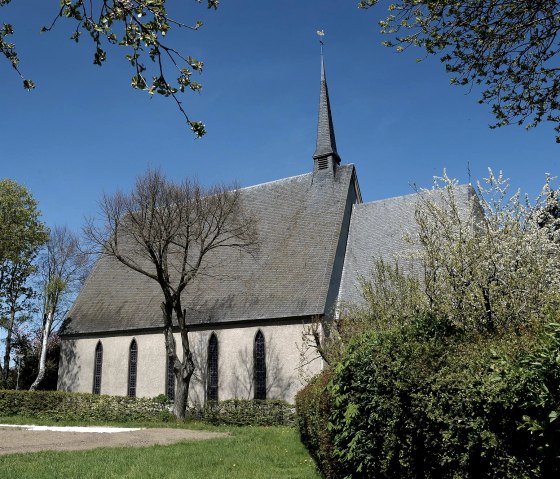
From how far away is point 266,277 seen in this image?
2469 cm

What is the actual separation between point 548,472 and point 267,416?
17384mm

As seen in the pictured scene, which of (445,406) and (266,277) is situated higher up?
(266,277)

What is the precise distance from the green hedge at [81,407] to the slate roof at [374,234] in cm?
993

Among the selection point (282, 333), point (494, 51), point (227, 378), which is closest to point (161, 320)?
point (227, 378)

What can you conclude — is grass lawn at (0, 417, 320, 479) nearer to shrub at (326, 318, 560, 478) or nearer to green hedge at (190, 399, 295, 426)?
shrub at (326, 318, 560, 478)

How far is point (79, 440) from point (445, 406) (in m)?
11.8

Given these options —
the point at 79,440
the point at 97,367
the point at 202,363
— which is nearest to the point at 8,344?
the point at 97,367

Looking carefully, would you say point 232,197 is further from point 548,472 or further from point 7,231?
point 548,472

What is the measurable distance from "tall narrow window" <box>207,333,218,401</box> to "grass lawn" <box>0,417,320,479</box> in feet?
37.2

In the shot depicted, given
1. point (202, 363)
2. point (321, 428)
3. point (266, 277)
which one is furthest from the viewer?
point (266, 277)

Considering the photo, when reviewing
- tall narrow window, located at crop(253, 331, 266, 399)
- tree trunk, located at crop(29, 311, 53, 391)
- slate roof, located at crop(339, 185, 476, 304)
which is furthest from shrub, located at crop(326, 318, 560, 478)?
tree trunk, located at crop(29, 311, 53, 391)

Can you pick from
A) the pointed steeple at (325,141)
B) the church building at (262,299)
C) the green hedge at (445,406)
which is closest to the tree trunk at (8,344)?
the church building at (262,299)

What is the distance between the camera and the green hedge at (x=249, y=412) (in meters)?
20.8

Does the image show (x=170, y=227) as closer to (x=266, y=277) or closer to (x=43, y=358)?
(x=266, y=277)
